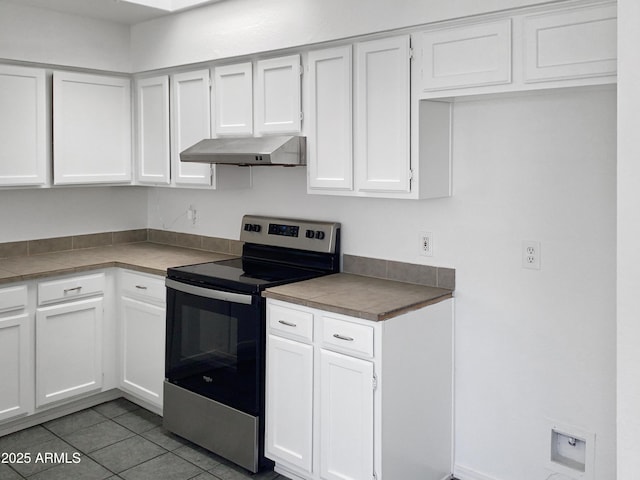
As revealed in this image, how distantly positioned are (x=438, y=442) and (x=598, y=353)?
33.3 inches

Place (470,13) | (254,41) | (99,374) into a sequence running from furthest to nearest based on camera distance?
(99,374)
(254,41)
(470,13)

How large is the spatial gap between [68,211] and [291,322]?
7.04 feet

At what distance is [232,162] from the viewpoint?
343 cm

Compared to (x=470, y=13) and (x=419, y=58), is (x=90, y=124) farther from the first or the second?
(x=470, y=13)

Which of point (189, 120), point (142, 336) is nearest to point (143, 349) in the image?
point (142, 336)

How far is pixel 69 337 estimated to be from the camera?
376 centimetres

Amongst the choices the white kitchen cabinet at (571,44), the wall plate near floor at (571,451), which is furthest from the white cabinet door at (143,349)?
the white kitchen cabinet at (571,44)

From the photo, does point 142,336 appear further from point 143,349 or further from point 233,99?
point 233,99

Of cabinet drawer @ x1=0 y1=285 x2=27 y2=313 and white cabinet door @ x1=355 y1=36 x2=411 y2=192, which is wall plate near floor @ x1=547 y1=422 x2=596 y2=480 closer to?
white cabinet door @ x1=355 y1=36 x2=411 y2=192

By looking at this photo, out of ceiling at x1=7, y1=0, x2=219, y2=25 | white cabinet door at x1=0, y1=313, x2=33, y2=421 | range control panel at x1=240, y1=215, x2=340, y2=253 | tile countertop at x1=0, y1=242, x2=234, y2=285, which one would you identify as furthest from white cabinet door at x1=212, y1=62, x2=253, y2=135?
white cabinet door at x1=0, y1=313, x2=33, y2=421

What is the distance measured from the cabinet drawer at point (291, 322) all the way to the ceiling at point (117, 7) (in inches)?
71.1

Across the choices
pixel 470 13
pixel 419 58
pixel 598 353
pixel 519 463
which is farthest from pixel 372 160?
pixel 519 463

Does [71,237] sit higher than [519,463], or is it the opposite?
[71,237]

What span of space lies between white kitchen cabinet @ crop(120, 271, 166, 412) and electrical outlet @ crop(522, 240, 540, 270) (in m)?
1.97
